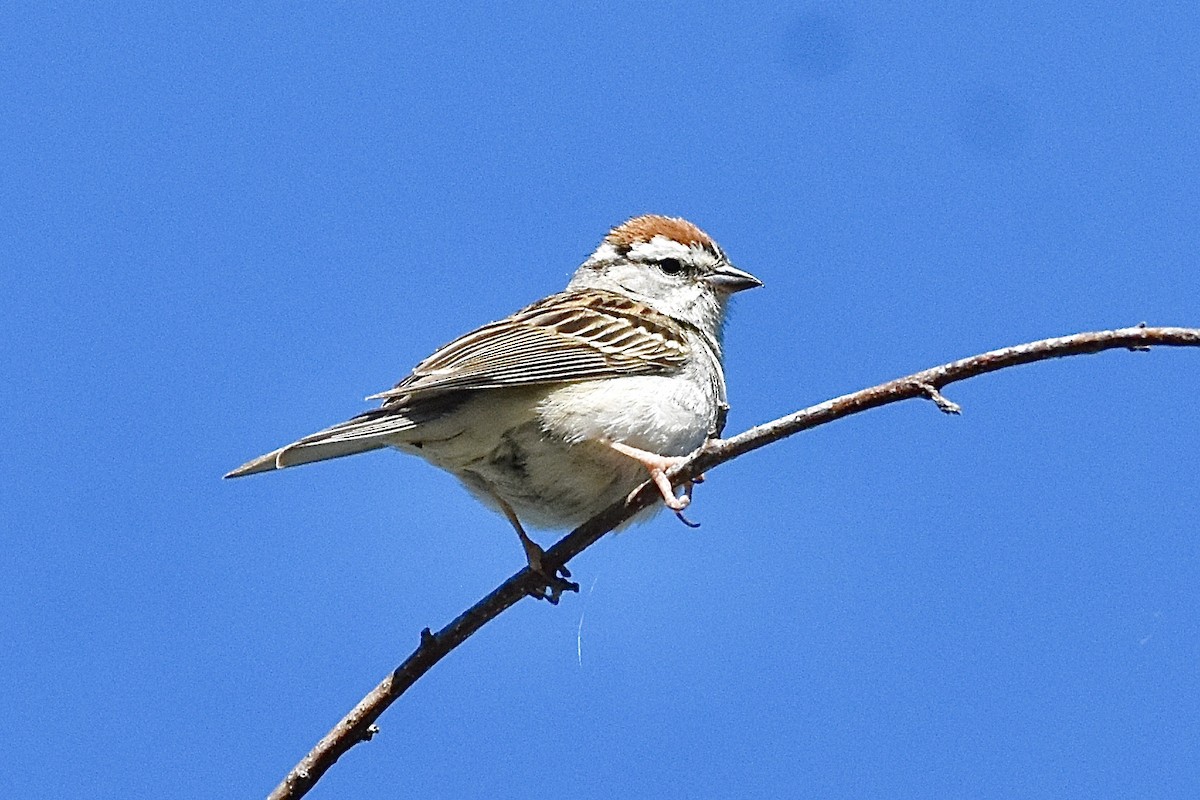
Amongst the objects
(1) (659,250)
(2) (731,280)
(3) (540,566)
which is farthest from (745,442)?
(1) (659,250)

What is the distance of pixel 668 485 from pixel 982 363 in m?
1.68

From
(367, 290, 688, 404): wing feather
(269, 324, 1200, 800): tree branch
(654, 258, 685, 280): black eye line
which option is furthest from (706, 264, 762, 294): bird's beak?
(269, 324, 1200, 800): tree branch

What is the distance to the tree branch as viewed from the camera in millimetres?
3383

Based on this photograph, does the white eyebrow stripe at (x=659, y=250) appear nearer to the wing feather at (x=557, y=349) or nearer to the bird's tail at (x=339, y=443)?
the wing feather at (x=557, y=349)

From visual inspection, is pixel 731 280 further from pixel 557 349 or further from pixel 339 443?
pixel 339 443

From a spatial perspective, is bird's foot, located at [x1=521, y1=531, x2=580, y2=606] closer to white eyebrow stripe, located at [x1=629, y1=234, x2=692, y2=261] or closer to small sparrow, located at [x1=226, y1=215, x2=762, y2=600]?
small sparrow, located at [x1=226, y1=215, x2=762, y2=600]

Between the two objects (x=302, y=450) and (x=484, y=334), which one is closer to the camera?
(x=302, y=450)

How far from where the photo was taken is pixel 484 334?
6500 millimetres

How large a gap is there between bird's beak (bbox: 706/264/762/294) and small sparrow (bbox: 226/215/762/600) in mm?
780

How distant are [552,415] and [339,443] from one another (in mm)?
1018

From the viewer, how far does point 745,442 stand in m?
3.93

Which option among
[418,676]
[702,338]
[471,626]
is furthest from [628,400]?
[418,676]

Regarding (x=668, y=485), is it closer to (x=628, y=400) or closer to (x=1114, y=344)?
(x=628, y=400)

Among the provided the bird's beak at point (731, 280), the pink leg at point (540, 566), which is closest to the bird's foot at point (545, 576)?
the pink leg at point (540, 566)
